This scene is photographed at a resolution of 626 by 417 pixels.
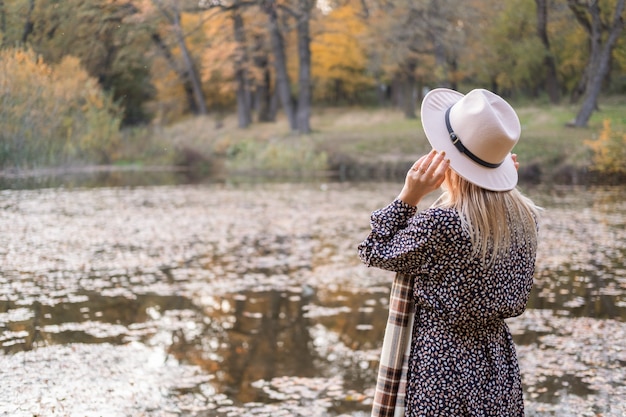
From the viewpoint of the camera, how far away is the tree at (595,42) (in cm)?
1748

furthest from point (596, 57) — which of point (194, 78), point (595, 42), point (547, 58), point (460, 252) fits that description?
point (460, 252)

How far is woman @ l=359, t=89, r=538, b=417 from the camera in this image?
2.27m

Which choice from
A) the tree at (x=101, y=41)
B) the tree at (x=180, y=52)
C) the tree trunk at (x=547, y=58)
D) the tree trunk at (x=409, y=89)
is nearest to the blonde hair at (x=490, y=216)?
the tree at (x=101, y=41)

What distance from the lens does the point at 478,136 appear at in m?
2.31

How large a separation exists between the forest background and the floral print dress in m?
6.07

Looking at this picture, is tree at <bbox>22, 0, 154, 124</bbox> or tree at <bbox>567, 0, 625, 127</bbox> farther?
tree at <bbox>567, 0, 625, 127</bbox>

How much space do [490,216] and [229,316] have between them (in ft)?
17.0

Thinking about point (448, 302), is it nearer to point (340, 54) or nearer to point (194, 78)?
point (194, 78)

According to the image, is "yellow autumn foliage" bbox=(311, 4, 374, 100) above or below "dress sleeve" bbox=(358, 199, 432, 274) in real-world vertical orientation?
above

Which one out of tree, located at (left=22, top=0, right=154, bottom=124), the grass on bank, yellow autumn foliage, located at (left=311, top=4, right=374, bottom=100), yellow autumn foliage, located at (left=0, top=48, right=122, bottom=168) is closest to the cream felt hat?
yellow autumn foliage, located at (left=0, top=48, right=122, bottom=168)

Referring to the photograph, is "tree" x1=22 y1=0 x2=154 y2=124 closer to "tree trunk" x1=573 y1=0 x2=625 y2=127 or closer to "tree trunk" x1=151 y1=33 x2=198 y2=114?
"tree trunk" x1=151 y1=33 x2=198 y2=114

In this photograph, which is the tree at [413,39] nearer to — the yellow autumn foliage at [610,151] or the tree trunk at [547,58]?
the tree trunk at [547,58]

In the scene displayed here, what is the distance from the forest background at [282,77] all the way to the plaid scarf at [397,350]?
238 inches

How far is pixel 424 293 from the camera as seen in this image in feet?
7.63
